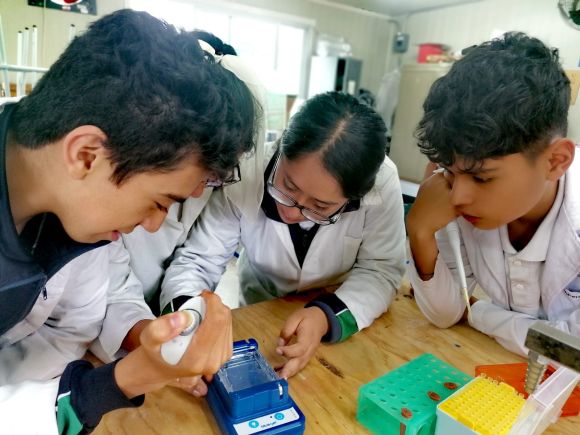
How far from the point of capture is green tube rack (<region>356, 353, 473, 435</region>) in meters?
0.65

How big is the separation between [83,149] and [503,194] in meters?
0.75

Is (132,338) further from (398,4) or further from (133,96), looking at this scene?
(398,4)

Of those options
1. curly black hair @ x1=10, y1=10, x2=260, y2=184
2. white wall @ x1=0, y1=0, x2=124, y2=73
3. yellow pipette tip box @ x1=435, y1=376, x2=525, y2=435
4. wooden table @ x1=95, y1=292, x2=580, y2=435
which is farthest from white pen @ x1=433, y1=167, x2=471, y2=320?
white wall @ x1=0, y1=0, x2=124, y2=73

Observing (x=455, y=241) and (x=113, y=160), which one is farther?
(x=455, y=241)

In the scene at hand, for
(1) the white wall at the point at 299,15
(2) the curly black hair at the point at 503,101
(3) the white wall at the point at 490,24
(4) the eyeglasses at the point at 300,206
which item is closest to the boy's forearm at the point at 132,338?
(4) the eyeglasses at the point at 300,206

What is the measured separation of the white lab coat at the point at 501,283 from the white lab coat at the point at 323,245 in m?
0.13

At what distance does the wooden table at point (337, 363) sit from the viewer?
68 cm

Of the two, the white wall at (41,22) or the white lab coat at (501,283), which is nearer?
the white lab coat at (501,283)

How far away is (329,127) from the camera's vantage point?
955 millimetres

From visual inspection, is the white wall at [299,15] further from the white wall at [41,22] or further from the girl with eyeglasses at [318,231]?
the girl with eyeglasses at [318,231]

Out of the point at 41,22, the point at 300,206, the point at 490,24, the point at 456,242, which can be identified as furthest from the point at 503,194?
the point at 490,24

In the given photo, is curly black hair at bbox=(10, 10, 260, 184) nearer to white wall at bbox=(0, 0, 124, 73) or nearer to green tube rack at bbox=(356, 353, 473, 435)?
green tube rack at bbox=(356, 353, 473, 435)

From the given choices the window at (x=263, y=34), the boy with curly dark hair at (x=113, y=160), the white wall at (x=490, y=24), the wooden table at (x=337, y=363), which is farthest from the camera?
the window at (x=263, y=34)

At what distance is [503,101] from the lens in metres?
0.75
